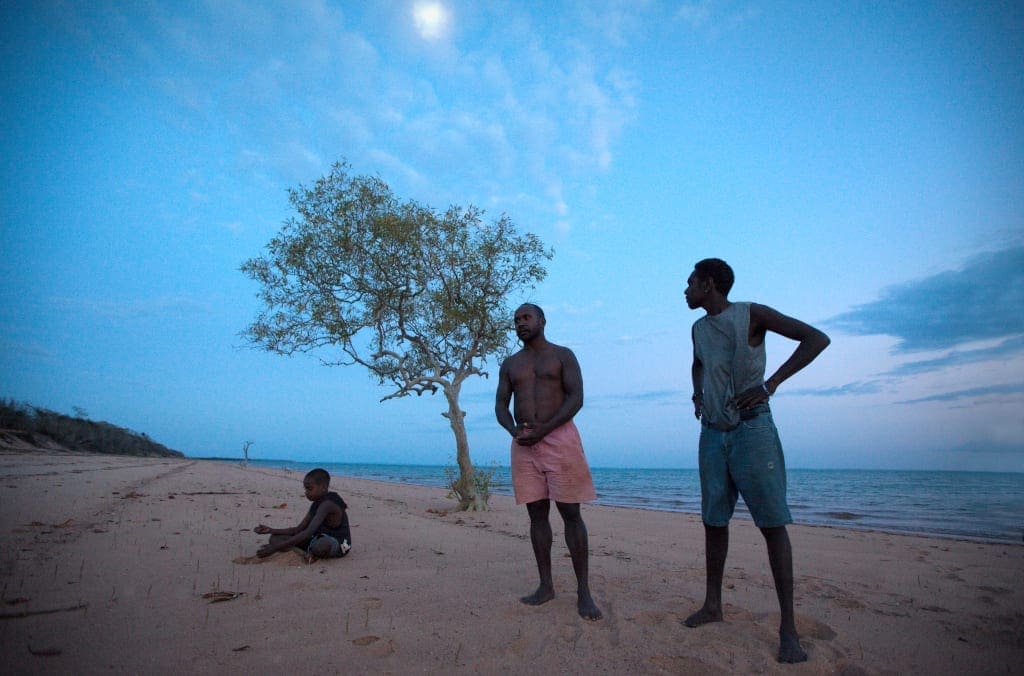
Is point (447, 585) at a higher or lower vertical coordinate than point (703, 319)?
lower

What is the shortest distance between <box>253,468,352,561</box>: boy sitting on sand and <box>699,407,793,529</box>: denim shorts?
3417 mm

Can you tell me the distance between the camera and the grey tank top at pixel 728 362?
3.48m

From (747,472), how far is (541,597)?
1788 millimetres

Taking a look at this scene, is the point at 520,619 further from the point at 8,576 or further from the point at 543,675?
the point at 8,576

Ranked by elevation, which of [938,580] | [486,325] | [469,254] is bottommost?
[938,580]

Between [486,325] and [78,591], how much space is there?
9419 millimetres

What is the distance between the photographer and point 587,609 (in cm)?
369

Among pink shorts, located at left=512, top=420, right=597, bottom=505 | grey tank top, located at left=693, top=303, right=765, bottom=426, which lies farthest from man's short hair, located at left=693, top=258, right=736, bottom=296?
pink shorts, located at left=512, top=420, right=597, bottom=505

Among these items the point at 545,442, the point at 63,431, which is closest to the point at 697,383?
the point at 545,442

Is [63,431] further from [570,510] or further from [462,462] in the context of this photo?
[570,510]

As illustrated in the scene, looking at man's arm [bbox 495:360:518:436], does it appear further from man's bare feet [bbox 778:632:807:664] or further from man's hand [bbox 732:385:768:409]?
man's bare feet [bbox 778:632:807:664]

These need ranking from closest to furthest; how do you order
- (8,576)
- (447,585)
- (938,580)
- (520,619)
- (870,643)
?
1. (870,643)
2. (520,619)
3. (8,576)
4. (447,585)
5. (938,580)

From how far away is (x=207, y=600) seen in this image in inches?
148

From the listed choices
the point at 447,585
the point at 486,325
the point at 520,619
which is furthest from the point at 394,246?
the point at 520,619
